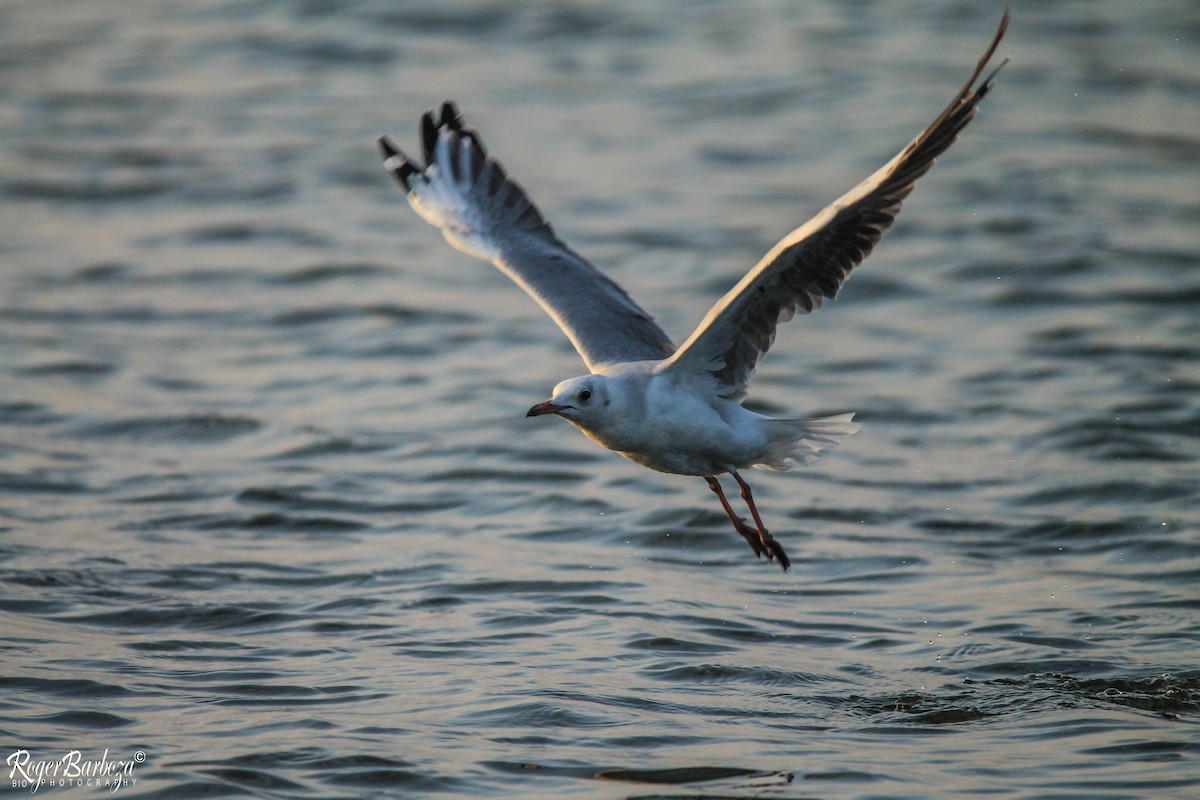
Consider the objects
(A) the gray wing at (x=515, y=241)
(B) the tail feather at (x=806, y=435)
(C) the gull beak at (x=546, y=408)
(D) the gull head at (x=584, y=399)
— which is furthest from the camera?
(A) the gray wing at (x=515, y=241)

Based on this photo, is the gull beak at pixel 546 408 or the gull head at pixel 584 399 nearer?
the gull beak at pixel 546 408

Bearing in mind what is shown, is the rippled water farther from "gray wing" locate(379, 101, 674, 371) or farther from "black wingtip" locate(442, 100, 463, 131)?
"black wingtip" locate(442, 100, 463, 131)

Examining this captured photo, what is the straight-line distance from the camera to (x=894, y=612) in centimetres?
872

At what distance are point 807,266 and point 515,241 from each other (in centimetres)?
227

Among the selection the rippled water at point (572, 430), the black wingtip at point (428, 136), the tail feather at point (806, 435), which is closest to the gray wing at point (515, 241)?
the black wingtip at point (428, 136)

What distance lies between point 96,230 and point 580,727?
34.5 feet

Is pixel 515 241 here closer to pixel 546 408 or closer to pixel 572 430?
pixel 546 408

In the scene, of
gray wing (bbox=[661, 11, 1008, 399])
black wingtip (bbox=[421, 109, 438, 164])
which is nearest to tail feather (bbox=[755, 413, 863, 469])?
gray wing (bbox=[661, 11, 1008, 399])

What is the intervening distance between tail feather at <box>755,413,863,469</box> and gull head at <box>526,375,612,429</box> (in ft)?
2.84

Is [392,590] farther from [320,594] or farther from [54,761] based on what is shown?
[54,761]

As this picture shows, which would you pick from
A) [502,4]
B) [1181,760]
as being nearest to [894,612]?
[1181,760]

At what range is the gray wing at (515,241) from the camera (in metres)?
8.40

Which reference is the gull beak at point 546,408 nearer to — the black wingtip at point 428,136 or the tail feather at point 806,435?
the tail feather at point 806,435

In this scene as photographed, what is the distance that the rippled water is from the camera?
723 cm
